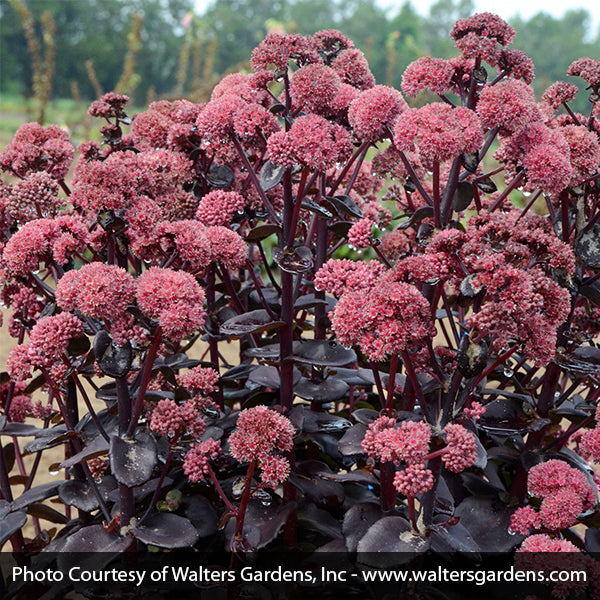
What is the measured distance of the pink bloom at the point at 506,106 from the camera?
5.42 feet

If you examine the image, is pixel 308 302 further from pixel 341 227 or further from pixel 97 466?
pixel 97 466

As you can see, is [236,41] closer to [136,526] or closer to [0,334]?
[0,334]

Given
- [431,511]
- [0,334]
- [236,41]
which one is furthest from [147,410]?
[236,41]

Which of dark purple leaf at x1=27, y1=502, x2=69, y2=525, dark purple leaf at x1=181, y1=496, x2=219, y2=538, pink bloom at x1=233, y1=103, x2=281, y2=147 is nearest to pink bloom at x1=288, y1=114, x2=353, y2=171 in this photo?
pink bloom at x1=233, y1=103, x2=281, y2=147

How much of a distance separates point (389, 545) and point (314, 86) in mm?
1192

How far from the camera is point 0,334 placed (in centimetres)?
703

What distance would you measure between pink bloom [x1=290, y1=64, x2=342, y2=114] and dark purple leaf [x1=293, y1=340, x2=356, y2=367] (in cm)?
67

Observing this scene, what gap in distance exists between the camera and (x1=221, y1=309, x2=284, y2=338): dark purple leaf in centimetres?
180

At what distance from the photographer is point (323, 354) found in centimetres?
192

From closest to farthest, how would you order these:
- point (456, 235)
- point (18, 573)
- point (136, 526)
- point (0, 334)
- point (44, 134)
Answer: point (456, 235) → point (136, 526) → point (18, 573) → point (44, 134) → point (0, 334)

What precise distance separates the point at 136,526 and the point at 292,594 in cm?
48

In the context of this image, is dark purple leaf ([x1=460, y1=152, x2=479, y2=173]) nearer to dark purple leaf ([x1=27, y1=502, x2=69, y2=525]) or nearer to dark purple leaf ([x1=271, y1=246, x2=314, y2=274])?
dark purple leaf ([x1=271, y1=246, x2=314, y2=274])

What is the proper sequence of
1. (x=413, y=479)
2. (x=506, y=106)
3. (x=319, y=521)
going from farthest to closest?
(x=319, y=521) < (x=506, y=106) < (x=413, y=479)

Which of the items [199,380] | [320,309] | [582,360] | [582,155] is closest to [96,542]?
[199,380]
